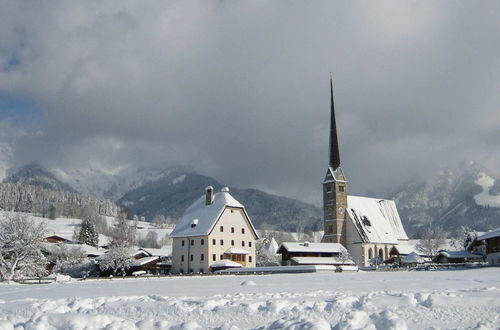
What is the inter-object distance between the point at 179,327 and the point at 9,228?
4549 centimetres

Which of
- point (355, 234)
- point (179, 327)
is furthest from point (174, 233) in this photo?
point (179, 327)

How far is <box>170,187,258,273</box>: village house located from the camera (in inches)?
2958

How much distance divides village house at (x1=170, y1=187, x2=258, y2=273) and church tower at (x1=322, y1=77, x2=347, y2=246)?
33.3 m

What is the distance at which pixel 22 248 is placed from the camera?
55688 millimetres

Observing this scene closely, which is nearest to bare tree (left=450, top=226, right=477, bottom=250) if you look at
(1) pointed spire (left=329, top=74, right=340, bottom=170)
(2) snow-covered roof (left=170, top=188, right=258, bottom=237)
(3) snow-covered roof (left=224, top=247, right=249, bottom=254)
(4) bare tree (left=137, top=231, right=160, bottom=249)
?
(1) pointed spire (left=329, top=74, right=340, bottom=170)

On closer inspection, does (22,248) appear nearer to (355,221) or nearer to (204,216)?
(204,216)

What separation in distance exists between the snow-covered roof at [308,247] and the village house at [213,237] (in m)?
10.6

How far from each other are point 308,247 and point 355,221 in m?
20.5

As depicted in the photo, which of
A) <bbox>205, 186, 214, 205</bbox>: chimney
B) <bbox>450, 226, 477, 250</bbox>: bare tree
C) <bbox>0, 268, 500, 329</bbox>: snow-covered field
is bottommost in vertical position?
<bbox>0, 268, 500, 329</bbox>: snow-covered field

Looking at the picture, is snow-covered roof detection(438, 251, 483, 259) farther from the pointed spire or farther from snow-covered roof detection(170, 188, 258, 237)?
snow-covered roof detection(170, 188, 258, 237)

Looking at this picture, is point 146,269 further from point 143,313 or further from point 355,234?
point 143,313

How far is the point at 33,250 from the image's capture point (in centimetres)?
5619

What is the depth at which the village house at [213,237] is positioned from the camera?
7512 centimetres

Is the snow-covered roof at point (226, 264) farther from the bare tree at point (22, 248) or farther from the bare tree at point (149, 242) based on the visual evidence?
the bare tree at point (149, 242)
